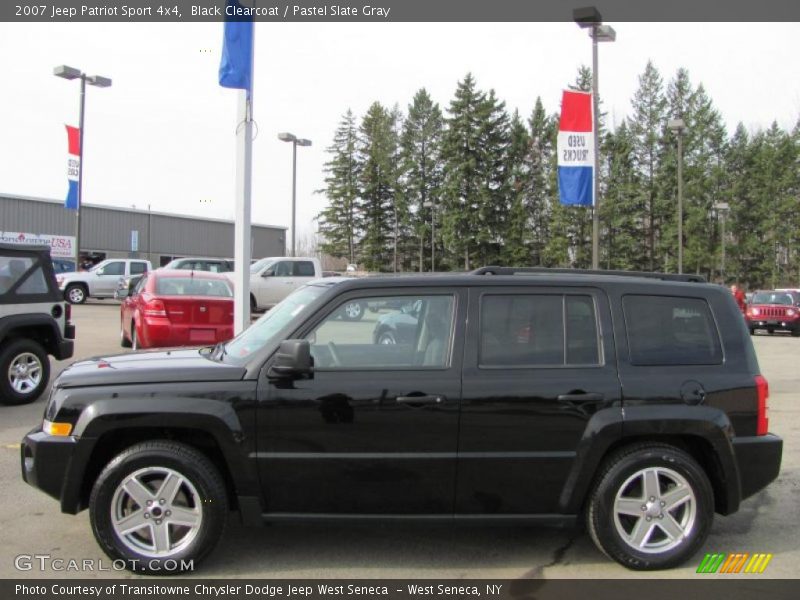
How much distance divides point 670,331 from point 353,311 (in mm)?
1949

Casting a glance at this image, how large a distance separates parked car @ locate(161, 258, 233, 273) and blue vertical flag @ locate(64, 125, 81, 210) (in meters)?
4.06

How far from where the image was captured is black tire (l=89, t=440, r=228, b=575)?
4.06 m

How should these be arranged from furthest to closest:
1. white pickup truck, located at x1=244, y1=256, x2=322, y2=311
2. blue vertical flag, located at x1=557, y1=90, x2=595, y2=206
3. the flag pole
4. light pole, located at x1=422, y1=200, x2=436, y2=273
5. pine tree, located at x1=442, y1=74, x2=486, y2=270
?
1. light pole, located at x1=422, y1=200, x2=436, y2=273
2. pine tree, located at x1=442, y1=74, x2=486, y2=270
3. white pickup truck, located at x1=244, y1=256, x2=322, y2=311
4. blue vertical flag, located at x1=557, y1=90, x2=595, y2=206
5. the flag pole

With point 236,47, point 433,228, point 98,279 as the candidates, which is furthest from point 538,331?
point 433,228

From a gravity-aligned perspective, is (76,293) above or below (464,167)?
below

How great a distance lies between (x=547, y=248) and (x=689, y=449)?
2211 inches

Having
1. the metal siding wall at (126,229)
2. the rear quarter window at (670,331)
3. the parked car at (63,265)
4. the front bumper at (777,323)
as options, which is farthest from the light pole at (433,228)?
the rear quarter window at (670,331)

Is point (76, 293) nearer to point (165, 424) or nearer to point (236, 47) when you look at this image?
point (236, 47)

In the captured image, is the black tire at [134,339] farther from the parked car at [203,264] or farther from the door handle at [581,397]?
the parked car at [203,264]

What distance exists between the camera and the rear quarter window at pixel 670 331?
444 centimetres

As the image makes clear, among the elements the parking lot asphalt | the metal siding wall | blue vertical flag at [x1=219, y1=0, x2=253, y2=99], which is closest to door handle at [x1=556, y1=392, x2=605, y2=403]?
the parking lot asphalt

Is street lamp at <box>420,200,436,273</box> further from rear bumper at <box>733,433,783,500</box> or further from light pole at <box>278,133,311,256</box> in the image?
rear bumper at <box>733,433,783,500</box>

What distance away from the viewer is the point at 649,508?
4.32 metres
